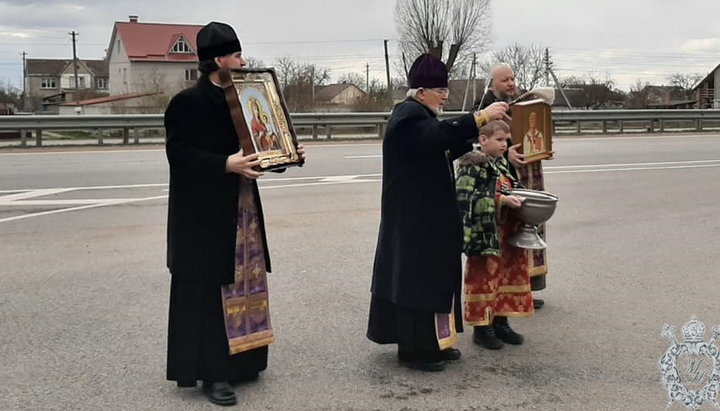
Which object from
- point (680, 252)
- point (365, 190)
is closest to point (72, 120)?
point (365, 190)

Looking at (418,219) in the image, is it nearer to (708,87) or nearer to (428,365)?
(428,365)

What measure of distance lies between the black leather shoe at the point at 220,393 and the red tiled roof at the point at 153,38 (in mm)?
66771

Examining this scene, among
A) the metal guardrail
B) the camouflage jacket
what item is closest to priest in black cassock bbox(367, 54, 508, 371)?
the camouflage jacket

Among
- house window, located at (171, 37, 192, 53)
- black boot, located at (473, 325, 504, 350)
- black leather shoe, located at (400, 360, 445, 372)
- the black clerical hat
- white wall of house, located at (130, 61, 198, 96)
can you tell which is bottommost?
black leather shoe, located at (400, 360, 445, 372)

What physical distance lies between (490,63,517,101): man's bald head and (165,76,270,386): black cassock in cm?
217

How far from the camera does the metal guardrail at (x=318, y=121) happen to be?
20.3 meters

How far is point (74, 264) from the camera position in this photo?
296 inches

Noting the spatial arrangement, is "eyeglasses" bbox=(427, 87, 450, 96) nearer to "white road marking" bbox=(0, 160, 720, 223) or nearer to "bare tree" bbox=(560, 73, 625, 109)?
"white road marking" bbox=(0, 160, 720, 223)

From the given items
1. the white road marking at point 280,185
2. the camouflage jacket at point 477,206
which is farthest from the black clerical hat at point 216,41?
the white road marking at point 280,185

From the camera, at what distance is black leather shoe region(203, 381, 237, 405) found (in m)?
4.29

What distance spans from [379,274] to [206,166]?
131 cm

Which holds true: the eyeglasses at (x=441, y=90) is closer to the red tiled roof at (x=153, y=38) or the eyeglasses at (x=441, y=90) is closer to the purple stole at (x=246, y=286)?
the purple stole at (x=246, y=286)

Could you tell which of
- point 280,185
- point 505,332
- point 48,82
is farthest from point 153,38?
point 505,332

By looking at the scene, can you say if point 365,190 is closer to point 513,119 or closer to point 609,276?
point 609,276
